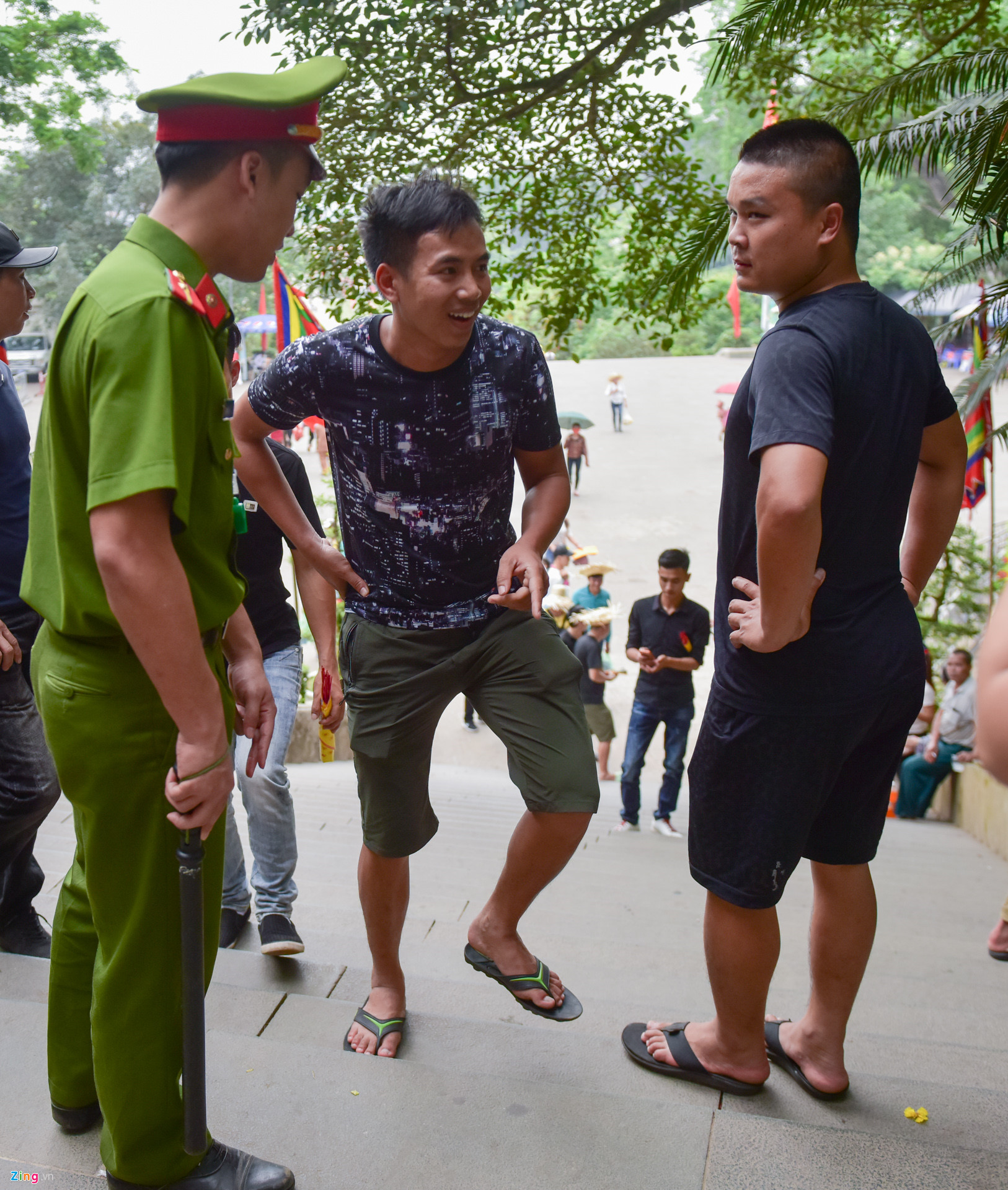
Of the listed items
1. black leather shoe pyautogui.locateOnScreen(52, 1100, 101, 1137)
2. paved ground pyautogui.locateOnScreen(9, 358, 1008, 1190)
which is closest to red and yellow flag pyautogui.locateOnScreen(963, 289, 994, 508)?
paved ground pyautogui.locateOnScreen(9, 358, 1008, 1190)

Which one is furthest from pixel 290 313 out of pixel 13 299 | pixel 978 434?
pixel 13 299

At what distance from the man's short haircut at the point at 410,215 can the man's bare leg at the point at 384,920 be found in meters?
1.39

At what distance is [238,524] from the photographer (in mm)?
1926

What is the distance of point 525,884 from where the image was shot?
2.46 m

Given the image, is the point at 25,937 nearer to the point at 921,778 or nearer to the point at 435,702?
the point at 435,702

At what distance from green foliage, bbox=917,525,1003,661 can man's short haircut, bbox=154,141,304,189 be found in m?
7.81

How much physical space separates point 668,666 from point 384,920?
14.4 feet

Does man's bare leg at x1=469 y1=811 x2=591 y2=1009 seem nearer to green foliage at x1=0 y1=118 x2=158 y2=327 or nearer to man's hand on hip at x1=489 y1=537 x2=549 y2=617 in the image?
man's hand on hip at x1=489 y1=537 x2=549 y2=617

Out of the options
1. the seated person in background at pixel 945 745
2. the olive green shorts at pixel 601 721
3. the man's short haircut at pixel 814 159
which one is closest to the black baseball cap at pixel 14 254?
the man's short haircut at pixel 814 159

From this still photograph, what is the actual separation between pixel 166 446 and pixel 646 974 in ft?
8.43

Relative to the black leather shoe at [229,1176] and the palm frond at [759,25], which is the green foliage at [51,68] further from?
the black leather shoe at [229,1176]

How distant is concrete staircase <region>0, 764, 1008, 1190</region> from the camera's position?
187cm

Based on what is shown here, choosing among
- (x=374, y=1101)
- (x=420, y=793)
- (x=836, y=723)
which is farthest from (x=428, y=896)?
(x=836, y=723)

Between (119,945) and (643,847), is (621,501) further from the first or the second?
(119,945)
